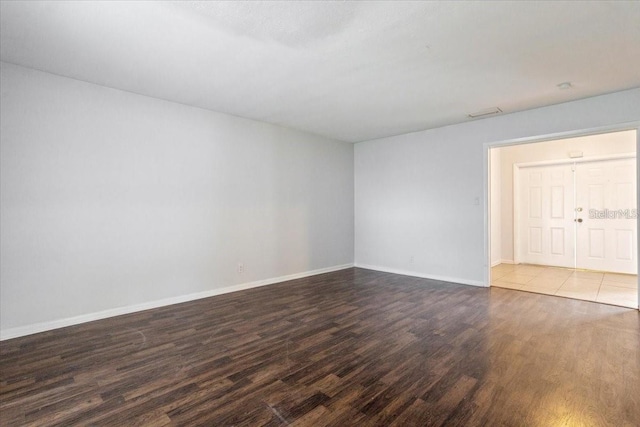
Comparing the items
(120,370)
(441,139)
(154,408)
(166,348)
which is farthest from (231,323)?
(441,139)

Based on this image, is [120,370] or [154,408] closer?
[154,408]

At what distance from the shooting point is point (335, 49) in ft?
8.75

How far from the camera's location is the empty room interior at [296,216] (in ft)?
6.79

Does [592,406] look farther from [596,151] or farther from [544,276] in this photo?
[596,151]

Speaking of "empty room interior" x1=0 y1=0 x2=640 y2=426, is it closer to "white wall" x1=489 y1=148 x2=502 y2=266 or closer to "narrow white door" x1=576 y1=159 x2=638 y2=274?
"narrow white door" x1=576 y1=159 x2=638 y2=274

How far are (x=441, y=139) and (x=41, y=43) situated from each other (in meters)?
5.22

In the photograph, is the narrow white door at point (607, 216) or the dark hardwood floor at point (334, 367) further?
the narrow white door at point (607, 216)

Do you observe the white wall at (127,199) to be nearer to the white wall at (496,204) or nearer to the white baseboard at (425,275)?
the white baseboard at (425,275)

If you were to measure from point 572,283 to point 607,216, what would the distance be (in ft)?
5.91

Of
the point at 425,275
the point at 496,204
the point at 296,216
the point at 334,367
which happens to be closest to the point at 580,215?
the point at 496,204

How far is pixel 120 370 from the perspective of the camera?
2309 millimetres

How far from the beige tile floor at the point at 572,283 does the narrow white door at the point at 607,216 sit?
28 cm

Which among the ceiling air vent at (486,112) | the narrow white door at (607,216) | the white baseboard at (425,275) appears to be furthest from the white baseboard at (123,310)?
the narrow white door at (607,216)

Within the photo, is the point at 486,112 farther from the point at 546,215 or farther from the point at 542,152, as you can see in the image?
the point at 546,215
